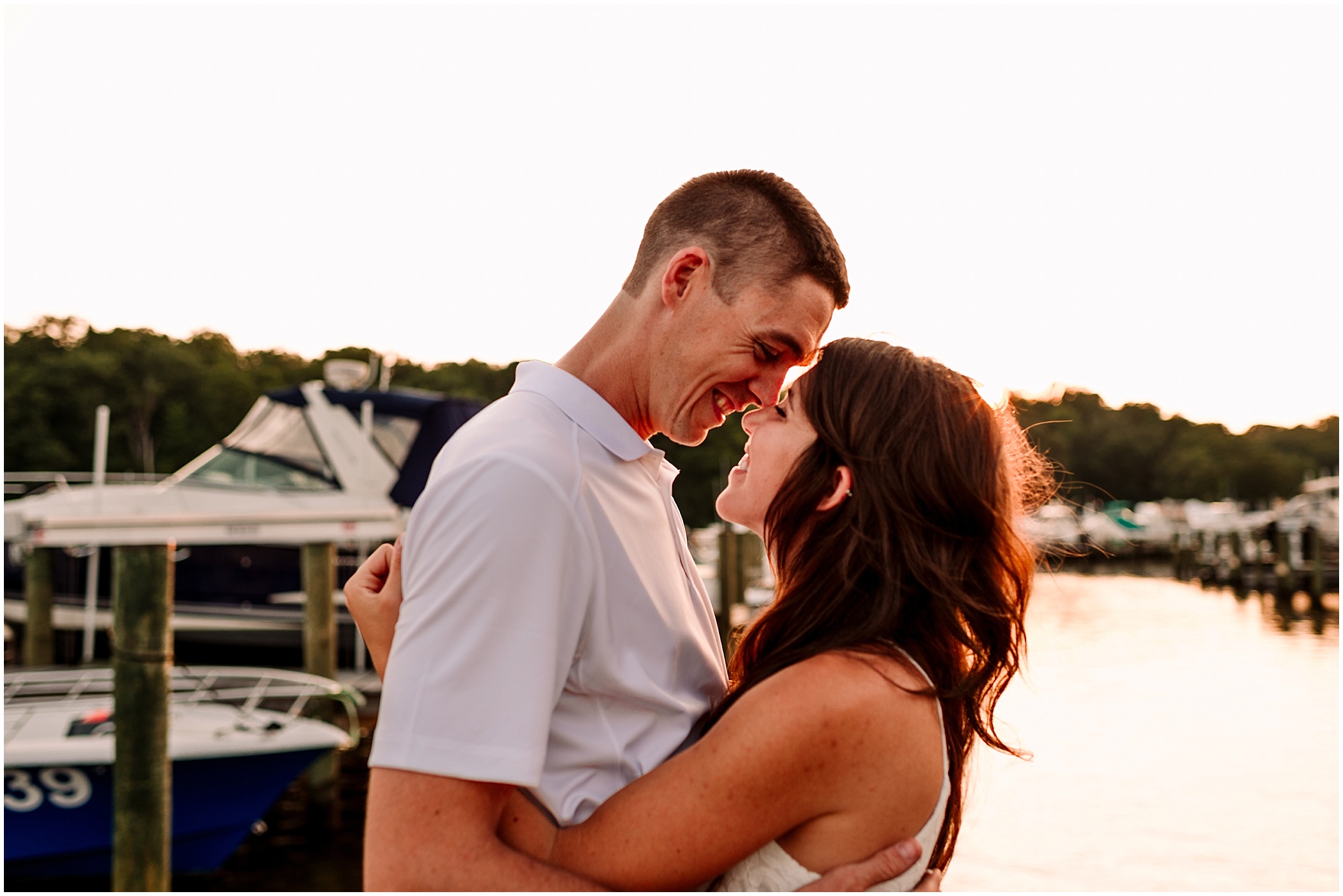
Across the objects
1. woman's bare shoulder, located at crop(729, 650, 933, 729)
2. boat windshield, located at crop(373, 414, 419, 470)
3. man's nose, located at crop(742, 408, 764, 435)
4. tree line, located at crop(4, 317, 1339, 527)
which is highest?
man's nose, located at crop(742, 408, 764, 435)

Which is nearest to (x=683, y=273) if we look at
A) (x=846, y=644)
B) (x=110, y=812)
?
(x=846, y=644)

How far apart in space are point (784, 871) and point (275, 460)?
54.4ft

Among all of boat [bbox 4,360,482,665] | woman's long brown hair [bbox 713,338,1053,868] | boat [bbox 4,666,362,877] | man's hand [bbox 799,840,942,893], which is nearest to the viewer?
man's hand [bbox 799,840,942,893]

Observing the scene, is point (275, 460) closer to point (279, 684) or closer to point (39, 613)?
point (39, 613)

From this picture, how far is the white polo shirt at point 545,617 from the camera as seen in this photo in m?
1.60

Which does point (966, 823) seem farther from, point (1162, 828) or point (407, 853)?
point (407, 853)

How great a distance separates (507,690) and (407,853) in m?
0.28

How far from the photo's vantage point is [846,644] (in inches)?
80.4

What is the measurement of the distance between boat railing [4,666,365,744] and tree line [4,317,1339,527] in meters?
44.0

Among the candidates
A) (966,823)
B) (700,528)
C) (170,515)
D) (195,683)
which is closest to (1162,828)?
(966,823)

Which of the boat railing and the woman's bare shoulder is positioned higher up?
the woman's bare shoulder

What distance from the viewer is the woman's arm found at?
5.92ft

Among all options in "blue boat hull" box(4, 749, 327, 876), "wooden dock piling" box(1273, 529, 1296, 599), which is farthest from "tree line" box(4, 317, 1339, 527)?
"blue boat hull" box(4, 749, 327, 876)

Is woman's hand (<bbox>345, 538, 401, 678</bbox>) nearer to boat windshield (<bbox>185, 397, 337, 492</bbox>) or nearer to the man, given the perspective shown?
the man
